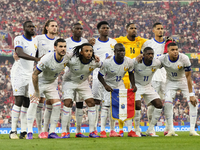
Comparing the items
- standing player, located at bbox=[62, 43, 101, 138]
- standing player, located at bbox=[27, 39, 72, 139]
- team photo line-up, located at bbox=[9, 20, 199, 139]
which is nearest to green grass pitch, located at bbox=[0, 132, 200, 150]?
standing player, located at bbox=[27, 39, 72, 139]

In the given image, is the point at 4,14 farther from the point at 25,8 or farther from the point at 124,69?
the point at 124,69

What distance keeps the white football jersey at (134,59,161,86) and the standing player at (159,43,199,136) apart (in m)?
0.28

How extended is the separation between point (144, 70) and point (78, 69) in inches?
66.1

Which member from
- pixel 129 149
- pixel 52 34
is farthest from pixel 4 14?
pixel 129 149

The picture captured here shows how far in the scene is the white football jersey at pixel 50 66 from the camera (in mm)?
6367

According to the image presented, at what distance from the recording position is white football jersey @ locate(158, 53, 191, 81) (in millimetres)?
7349

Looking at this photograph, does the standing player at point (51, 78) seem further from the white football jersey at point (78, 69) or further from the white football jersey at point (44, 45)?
the white football jersey at point (44, 45)

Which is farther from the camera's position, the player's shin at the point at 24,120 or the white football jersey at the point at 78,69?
the player's shin at the point at 24,120

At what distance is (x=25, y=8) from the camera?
2494 centimetres

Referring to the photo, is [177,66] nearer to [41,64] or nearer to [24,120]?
[41,64]

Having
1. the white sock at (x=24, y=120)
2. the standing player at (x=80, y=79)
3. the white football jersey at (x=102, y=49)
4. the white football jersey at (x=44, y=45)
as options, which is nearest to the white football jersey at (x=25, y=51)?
the white football jersey at (x=44, y=45)

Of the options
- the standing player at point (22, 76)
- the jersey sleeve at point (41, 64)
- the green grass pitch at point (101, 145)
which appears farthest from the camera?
the standing player at point (22, 76)

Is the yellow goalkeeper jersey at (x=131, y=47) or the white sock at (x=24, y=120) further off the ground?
the yellow goalkeeper jersey at (x=131, y=47)

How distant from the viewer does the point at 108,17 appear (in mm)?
26188
